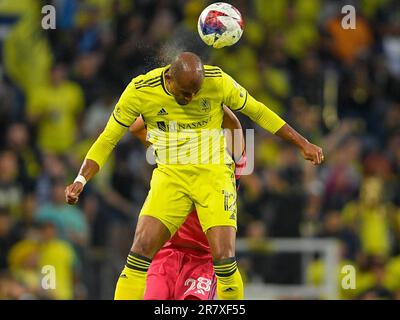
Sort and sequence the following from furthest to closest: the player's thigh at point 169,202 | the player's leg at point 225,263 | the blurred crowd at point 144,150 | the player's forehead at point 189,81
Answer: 1. the blurred crowd at point 144,150
2. the player's thigh at point 169,202
3. the player's leg at point 225,263
4. the player's forehead at point 189,81

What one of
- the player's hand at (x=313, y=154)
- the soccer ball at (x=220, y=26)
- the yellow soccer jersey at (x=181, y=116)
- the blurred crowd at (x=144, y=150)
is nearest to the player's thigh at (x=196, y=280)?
the yellow soccer jersey at (x=181, y=116)

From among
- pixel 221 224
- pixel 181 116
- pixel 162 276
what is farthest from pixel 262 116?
pixel 162 276

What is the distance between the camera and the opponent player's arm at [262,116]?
384 inches

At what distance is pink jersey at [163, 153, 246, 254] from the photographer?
10.6 meters

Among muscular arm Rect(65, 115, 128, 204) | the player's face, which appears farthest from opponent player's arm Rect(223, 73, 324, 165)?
muscular arm Rect(65, 115, 128, 204)

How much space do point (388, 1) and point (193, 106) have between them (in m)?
10.4

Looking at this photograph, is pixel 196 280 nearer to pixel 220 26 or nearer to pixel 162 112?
pixel 162 112

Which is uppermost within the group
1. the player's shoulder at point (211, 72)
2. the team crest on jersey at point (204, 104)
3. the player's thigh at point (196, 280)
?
the player's shoulder at point (211, 72)

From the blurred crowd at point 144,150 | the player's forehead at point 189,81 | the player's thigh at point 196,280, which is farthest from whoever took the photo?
the blurred crowd at point 144,150

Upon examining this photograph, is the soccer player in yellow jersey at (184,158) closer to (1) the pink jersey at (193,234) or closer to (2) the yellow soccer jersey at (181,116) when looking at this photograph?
(2) the yellow soccer jersey at (181,116)

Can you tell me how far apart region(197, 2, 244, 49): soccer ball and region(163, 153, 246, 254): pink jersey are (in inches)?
44.7

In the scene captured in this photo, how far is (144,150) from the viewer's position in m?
15.4

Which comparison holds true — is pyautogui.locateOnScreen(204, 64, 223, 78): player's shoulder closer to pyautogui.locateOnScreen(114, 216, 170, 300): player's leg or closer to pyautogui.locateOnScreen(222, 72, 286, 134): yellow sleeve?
pyautogui.locateOnScreen(222, 72, 286, 134): yellow sleeve
